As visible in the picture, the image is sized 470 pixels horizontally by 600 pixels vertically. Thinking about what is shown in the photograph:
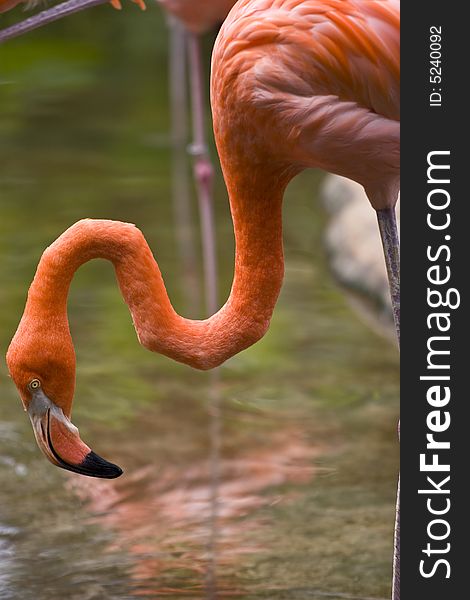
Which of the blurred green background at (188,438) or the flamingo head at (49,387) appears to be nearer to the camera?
the flamingo head at (49,387)

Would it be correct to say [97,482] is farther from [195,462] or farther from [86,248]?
[86,248]

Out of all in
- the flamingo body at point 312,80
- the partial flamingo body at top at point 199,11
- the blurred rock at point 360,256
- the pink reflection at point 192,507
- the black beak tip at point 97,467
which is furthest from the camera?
the blurred rock at point 360,256

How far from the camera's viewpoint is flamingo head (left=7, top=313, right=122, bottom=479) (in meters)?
3.31

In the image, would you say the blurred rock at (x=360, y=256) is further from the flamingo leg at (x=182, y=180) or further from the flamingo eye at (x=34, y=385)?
the flamingo eye at (x=34, y=385)

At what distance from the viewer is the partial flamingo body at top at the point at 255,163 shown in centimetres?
323

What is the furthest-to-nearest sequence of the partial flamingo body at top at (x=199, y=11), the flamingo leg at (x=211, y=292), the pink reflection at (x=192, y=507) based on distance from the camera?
the partial flamingo body at top at (x=199, y=11) → the flamingo leg at (x=211, y=292) → the pink reflection at (x=192, y=507)

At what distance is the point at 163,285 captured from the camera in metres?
3.39

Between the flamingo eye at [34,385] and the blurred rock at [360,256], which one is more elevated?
the blurred rock at [360,256]

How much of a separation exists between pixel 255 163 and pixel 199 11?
256 centimetres

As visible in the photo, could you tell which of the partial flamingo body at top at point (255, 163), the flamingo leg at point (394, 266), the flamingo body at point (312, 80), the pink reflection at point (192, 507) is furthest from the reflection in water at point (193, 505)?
the flamingo body at point (312, 80)

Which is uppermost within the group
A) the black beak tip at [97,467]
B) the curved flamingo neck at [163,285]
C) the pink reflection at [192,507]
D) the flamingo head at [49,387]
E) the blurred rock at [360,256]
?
the blurred rock at [360,256]

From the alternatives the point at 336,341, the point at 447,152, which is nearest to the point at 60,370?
the point at 447,152

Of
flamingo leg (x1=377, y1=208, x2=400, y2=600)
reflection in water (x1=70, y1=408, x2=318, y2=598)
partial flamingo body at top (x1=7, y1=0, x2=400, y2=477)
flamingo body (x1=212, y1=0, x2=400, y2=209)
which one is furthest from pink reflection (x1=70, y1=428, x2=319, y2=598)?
flamingo body (x1=212, y1=0, x2=400, y2=209)

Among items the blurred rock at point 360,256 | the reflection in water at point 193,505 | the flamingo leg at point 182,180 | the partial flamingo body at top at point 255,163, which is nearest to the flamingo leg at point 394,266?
the partial flamingo body at top at point 255,163
